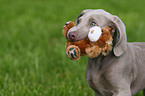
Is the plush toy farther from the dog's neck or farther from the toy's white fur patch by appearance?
the dog's neck

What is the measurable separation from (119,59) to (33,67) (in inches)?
70.6

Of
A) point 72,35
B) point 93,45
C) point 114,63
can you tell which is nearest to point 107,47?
point 93,45

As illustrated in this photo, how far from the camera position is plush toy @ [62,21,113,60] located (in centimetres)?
212

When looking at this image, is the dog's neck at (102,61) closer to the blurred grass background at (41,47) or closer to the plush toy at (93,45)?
the plush toy at (93,45)

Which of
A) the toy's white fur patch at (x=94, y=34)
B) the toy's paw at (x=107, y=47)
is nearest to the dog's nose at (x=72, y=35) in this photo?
the toy's white fur patch at (x=94, y=34)

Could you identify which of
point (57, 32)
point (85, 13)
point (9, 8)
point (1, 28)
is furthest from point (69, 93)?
point (9, 8)

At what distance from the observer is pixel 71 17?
5.86 m

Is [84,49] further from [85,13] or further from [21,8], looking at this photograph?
[21,8]

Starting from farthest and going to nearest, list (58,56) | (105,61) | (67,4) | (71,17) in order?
(67,4) → (71,17) → (58,56) → (105,61)

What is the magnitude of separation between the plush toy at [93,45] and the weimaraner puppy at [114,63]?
0.07 m

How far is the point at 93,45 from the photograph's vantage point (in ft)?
7.10

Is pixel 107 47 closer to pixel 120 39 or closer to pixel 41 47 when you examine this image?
pixel 120 39

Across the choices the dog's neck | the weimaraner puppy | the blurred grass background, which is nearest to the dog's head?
the weimaraner puppy

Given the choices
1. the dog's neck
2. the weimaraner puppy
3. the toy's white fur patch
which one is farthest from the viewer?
the dog's neck
